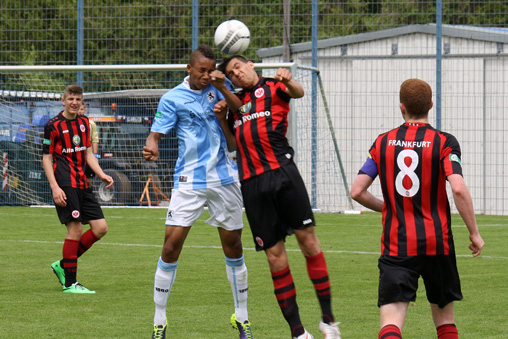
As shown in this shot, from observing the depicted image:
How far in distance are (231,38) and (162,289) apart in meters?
2.12

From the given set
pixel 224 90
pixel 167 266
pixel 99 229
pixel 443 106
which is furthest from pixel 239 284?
pixel 443 106

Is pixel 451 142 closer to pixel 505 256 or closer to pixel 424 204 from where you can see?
pixel 424 204

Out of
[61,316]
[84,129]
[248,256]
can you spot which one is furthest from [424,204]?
[248,256]

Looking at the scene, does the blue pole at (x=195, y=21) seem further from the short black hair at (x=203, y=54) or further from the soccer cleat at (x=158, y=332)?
the soccer cleat at (x=158, y=332)

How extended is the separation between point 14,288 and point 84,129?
1732mm

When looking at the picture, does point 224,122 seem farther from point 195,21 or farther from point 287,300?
point 195,21

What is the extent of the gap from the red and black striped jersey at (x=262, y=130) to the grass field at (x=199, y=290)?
1.31 m

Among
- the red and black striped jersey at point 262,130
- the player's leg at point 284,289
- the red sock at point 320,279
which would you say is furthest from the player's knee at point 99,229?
the red sock at point 320,279

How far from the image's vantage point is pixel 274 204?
19.0 ft

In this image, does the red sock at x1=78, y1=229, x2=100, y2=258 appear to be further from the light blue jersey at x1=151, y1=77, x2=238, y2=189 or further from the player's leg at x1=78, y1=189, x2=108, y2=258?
the light blue jersey at x1=151, y1=77, x2=238, y2=189

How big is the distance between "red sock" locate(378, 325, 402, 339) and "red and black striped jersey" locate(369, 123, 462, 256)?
1.38ft

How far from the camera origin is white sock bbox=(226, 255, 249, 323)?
6.16 m

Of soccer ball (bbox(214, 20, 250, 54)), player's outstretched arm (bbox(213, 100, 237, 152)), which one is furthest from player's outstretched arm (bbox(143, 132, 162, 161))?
soccer ball (bbox(214, 20, 250, 54))

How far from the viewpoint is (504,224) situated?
49.3ft
